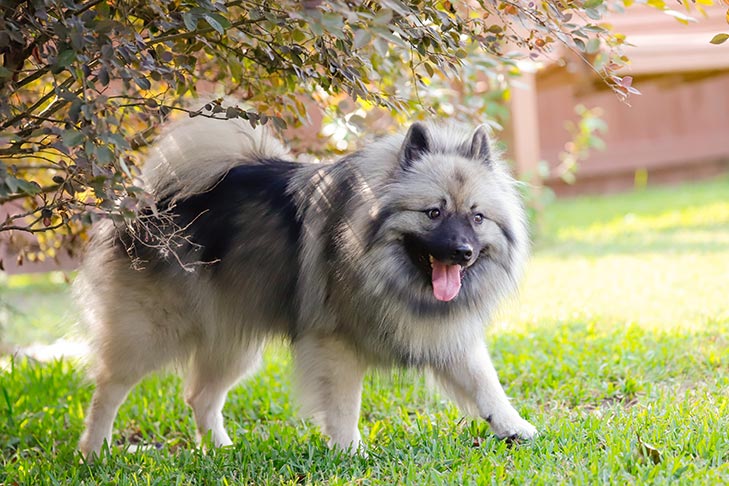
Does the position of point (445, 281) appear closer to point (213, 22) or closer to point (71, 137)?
point (213, 22)

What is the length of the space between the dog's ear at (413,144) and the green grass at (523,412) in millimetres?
833

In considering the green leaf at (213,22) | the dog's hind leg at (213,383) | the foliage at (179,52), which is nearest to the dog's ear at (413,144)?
the foliage at (179,52)

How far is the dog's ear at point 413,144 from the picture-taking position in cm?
354

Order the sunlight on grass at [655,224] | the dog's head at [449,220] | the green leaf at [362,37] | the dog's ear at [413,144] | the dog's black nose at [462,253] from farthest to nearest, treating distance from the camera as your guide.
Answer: the sunlight on grass at [655,224] < the dog's ear at [413,144] < the dog's head at [449,220] < the dog's black nose at [462,253] < the green leaf at [362,37]

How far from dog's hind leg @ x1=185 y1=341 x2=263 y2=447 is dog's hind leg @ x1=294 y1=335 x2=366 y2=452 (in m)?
0.61

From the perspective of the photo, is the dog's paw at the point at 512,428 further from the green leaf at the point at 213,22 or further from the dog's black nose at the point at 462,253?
the green leaf at the point at 213,22

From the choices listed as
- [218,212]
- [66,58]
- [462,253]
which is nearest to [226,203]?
[218,212]

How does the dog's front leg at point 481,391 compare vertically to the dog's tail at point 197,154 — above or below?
below

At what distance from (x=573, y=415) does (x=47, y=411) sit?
266 cm

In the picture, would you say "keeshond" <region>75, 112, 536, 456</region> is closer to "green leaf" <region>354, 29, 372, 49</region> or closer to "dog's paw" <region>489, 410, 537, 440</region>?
"dog's paw" <region>489, 410, 537, 440</region>

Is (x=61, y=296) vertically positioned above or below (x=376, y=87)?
below

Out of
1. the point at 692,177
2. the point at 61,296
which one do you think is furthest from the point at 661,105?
the point at 61,296

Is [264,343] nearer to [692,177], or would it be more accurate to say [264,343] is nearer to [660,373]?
[660,373]

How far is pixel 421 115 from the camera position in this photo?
4.65 metres
